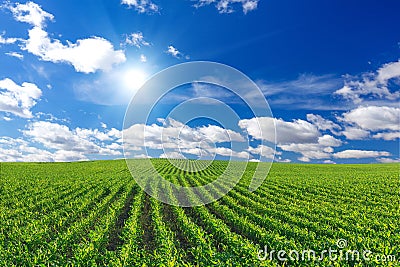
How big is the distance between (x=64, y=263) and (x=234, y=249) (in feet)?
18.9

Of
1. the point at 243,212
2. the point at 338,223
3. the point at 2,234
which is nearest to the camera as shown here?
the point at 2,234

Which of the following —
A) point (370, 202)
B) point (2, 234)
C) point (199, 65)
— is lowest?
point (2, 234)

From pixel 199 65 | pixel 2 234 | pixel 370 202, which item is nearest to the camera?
pixel 2 234

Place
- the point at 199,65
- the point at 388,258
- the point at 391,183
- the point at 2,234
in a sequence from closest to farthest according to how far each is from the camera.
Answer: the point at 388,258
the point at 2,234
the point at 199,65
the point at 391,183

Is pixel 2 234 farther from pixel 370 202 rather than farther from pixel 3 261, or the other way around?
pixel 370 202

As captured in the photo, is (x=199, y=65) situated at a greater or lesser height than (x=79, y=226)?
greater

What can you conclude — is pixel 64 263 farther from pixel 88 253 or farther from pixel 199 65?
pixel 199 65

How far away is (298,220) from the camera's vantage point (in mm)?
16531

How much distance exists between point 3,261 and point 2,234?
483 cm

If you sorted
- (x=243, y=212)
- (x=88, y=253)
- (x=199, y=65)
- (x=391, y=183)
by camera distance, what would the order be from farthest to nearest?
(x=391, y=183) < (x=243, y=212) < (x=199, y=65) < (x=88, y=253)

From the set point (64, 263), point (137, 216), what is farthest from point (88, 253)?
point (137, 216)

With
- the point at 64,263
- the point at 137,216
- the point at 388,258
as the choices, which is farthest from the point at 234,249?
the point at 137,216

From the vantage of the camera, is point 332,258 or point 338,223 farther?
point 338,223

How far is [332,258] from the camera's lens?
1063cm
